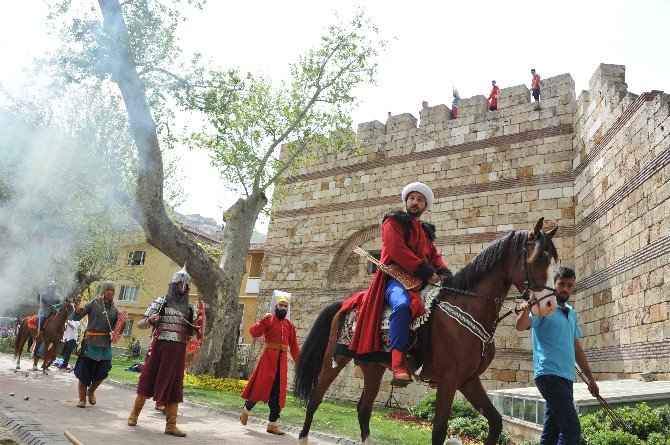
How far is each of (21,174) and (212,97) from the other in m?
11.7

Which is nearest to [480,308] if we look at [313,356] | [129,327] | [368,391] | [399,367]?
[399,367]

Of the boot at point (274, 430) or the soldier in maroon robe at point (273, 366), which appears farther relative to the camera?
the soldier in maroon robe at point (273, 366)

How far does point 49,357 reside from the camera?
1359 centimetres

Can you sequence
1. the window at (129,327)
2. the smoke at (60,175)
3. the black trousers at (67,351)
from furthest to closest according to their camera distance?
the window at (129,327), the smoke at (60,175), the black trousers at (67,351)

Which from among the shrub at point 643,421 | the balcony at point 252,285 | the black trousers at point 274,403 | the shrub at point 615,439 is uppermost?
the balcony at point 252,285

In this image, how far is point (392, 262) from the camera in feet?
16.9

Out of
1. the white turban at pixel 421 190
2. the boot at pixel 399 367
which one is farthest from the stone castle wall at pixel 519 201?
the boot at pixel 399 367

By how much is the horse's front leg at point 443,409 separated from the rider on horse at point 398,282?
1.22 ft

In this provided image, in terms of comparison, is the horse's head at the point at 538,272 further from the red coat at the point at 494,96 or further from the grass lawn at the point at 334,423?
the red coat at the point at 494,96

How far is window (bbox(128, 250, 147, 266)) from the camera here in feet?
120

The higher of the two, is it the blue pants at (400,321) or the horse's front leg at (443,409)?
the blue pants at (400,321)

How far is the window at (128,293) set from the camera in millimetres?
36869

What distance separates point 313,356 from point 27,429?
9.79ft

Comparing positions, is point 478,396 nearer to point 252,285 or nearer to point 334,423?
point 334,423
